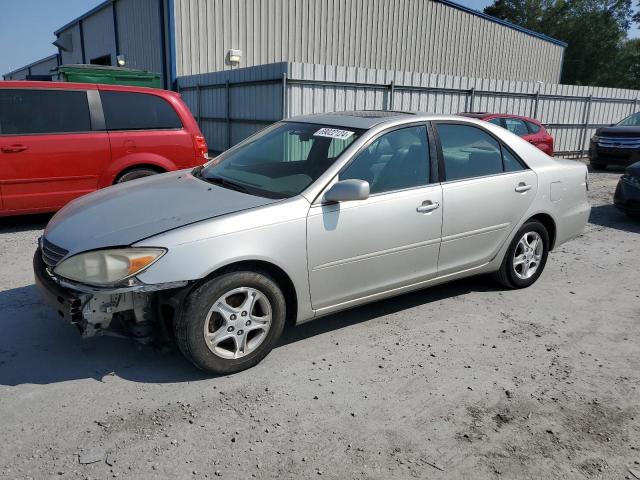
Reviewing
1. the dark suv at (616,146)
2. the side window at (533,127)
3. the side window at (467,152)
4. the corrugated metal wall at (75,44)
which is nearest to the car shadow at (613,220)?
the side window at (533,127)

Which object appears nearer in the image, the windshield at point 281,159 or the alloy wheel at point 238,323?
the alloy wheel at point 238,323

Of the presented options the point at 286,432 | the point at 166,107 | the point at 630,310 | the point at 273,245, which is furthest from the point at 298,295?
the point at 166,107

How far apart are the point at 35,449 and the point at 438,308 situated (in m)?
3.07

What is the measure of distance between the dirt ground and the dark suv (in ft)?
34.0

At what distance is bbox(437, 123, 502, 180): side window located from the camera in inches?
163

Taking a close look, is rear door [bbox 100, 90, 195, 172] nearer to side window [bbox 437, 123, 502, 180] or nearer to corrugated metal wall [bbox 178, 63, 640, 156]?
corrugated metal wall [bbox 178, 63, 640, 156]

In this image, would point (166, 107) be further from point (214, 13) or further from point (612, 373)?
point (214, 13)

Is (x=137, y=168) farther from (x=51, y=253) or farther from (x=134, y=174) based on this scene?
(x=51, y=253)

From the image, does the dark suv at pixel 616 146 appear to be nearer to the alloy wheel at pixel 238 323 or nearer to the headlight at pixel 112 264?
the alloy wheel at pixel 238 323

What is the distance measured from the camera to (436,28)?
64.1ft

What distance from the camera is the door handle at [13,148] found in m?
6.00

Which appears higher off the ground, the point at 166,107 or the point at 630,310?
the point at 166,107

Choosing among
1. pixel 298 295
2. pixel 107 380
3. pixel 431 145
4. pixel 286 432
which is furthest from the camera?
pixel 431 145

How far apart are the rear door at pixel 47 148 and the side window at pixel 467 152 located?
4369 millimetres
